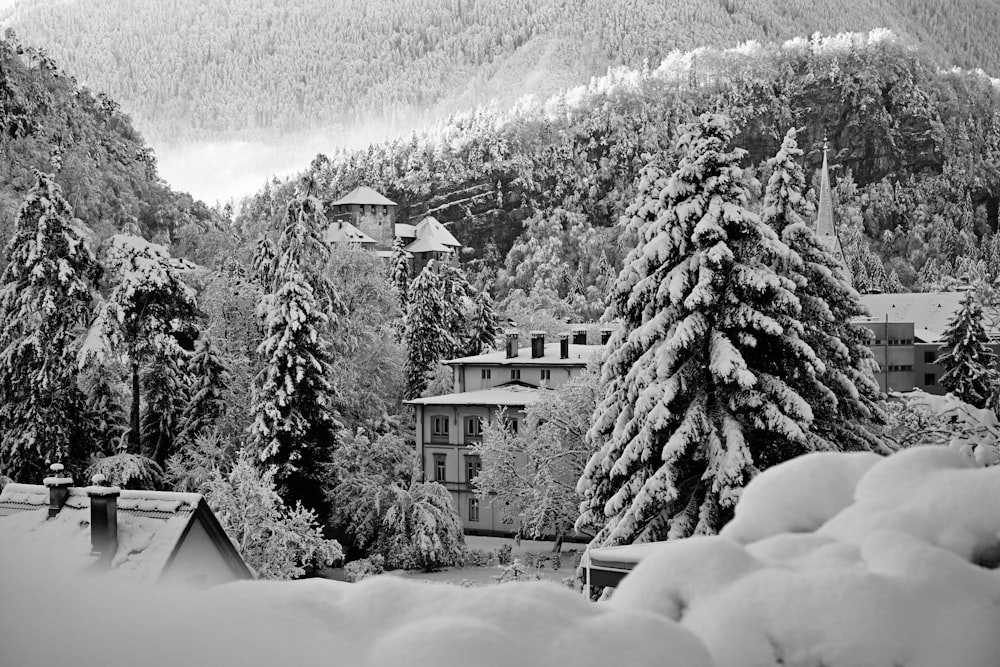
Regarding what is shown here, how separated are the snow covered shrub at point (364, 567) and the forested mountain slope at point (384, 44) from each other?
59.8 m

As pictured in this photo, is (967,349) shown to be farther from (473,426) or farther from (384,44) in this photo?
(384,44)

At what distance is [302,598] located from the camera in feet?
6.32

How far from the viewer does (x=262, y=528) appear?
2284 centimetres

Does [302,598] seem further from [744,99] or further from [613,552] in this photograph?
[744,99]

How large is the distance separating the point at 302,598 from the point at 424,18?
638 feet

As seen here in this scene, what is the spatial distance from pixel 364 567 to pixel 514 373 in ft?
44.4

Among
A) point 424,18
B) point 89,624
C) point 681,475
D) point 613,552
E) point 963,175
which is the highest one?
point 424,18

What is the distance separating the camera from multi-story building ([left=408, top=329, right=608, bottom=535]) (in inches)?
1395

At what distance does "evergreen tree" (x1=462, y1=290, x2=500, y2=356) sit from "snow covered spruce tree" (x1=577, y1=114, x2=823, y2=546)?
39.5 meters

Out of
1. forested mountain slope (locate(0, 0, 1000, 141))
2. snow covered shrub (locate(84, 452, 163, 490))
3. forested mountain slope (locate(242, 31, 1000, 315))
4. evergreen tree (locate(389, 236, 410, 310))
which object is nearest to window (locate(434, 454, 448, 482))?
snow covered shrub (locate(84, 452, 163, 490))

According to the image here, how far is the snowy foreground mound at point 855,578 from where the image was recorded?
2047 mm

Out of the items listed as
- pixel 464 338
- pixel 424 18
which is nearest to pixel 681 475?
pixel 464 338

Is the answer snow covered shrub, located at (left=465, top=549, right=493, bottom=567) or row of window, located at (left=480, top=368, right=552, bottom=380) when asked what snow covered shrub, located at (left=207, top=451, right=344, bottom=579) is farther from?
row of window, located at (left=480, top=368, right=552, bottom=380)

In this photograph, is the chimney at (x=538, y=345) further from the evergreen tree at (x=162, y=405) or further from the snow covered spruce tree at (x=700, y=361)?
the snow covered spruce tree at (x=700, y=361)
